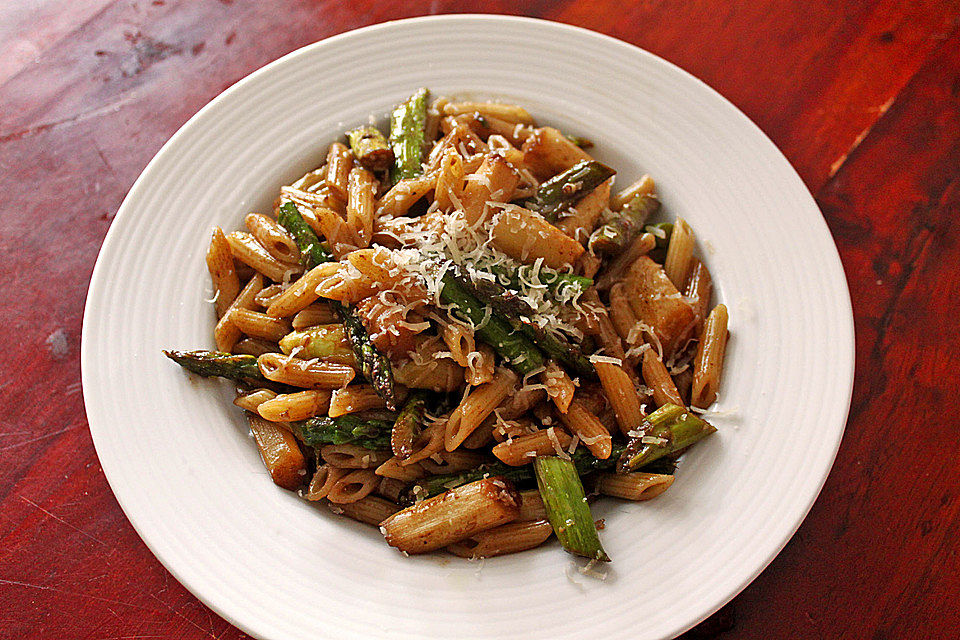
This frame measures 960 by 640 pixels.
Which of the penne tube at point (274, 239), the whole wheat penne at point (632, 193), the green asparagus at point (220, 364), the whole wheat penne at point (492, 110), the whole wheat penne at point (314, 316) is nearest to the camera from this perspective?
the green asparagus at point (220, 364)

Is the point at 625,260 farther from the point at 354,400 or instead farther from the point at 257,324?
the point at 257,324

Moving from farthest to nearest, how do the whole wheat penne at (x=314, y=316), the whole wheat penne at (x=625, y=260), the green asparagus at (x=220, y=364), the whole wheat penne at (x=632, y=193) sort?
1. the whole wheat penne at (x=632, y=193)
2. the whole wheat penne at (x=625, y=260)
3. the whole wheat penne at (x=314, y=316)
4. the green asparagus at (x=220, y=364)

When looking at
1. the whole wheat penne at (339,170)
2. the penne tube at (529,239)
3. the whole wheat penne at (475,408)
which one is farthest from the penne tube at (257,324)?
the penne tube at (529,239)

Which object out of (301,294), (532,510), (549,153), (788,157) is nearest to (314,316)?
(301,294)

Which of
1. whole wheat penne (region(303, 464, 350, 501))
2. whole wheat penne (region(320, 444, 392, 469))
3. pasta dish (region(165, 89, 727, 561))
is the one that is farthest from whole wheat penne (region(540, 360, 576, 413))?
whole wheat penne (region(303, 464, 350, 501))

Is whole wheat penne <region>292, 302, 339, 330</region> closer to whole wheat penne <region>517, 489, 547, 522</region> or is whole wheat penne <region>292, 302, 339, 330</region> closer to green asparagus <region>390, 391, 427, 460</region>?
green asparagus <region>390, 391, 427, 460</region>

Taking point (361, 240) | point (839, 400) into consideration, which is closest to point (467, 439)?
point (361, 240)

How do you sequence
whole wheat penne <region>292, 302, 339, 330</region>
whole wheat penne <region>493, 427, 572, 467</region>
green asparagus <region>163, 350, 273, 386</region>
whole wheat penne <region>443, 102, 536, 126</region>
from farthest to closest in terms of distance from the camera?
whole wheat penne <region>443, 102, 536, 126</region>, whole wheat penne <region>292, 302, 339, 330</region>, green asparagus <region>163, 350, 273, 386</region>, whole wheat penne <region>493, 427, 572, 467</region>

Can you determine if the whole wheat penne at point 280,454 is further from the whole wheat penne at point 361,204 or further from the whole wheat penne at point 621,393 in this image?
the whole wheat penne at point 621,393
